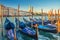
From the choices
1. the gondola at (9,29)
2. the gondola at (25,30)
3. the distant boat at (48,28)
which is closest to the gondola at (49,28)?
the distant boat at (48,28)

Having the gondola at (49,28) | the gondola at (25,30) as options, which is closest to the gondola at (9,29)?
the gondola at (25,30)

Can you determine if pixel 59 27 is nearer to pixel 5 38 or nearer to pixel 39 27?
pixel 39 27

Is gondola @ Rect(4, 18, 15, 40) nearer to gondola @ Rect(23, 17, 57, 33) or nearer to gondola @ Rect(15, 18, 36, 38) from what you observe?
gondola @ Rect(15, 18, 36, 38)

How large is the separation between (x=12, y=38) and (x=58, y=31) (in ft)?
2.06

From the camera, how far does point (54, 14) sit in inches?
84.7

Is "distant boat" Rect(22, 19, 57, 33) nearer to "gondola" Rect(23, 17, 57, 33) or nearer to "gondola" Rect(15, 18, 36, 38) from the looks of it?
"gondola" Rect(23, 17, 57, 33)

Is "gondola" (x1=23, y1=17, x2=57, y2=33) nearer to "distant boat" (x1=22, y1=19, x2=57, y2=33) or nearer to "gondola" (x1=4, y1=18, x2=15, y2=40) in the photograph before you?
"distant boat" (x1=22, y1=19, x2=57, y2=33)

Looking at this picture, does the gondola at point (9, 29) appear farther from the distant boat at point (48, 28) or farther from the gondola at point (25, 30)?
the distant boat at point (48, 28)

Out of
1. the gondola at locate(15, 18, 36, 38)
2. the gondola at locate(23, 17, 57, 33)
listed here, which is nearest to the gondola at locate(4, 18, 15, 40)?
the gondola at locate(15, 18, 36, 38)

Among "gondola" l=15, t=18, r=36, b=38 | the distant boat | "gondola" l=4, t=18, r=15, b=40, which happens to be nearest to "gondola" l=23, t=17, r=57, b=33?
the distant boat

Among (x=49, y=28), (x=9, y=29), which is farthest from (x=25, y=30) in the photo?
(x=49, y=28)

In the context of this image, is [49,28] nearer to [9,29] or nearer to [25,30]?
[25,30]

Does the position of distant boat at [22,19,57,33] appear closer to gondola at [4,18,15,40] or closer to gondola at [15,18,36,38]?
gondola at [15,18,36,38]

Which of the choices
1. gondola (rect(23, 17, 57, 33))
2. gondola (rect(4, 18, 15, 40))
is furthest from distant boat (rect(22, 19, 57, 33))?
gondola (rect(4, 18, 15, 40))
